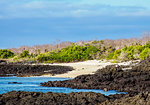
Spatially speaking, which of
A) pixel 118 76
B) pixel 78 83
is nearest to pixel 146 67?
pixel 118 76

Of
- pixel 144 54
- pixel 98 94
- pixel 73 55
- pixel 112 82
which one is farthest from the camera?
pixel 73 55

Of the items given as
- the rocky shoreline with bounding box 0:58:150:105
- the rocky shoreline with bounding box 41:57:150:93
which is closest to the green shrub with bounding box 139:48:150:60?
the rocky shoreline with bounding box 0:58:150:105

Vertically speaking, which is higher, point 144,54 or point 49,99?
point 144,54

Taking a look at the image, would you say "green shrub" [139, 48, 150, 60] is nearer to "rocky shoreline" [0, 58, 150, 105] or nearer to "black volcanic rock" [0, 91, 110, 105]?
"rocky shoreline" [0, 58, 150, 105]

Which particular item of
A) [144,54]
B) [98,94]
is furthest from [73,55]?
[98,94]

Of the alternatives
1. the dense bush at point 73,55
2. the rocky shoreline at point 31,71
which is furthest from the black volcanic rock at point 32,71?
the dense bush at point 73,55

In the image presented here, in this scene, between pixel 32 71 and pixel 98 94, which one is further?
pixel 32 71

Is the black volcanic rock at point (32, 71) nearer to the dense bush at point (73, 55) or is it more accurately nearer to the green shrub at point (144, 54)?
the green shrub at point (144, 54)

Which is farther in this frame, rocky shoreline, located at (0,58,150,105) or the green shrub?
the green shrub

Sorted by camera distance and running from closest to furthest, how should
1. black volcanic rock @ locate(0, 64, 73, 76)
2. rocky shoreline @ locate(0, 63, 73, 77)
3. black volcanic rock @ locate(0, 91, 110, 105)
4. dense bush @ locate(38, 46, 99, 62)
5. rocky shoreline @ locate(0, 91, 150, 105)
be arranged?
rocky shoreline @ locate(0, 91, 150, 105), black volcanic rock @ locate(0, 91, 110, 105), rocky shoreline @ locate(0, 63, 73, 77), black volcanic rock @ locate(0, 64, 73, 76), dense bush @ locate(38, 46, 99, 62)

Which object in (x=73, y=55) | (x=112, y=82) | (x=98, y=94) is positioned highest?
(x=73, y=55)

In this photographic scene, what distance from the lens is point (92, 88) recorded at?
22375 millimetres

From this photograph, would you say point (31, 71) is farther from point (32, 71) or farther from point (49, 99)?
point (49, 99)

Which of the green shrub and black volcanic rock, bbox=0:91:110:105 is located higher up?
the green shrub
